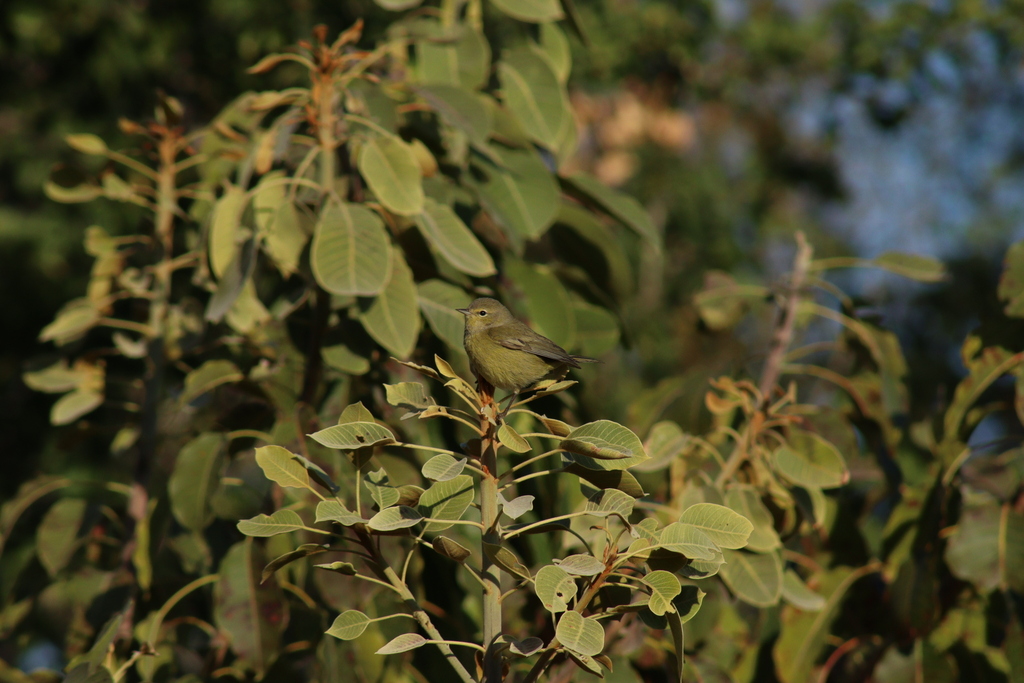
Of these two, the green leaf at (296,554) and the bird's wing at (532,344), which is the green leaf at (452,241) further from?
the green leaf at (296,554)

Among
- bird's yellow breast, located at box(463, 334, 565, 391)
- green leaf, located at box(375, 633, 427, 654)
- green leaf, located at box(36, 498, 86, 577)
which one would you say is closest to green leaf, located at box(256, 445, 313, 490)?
green leaf, located at box(375, 633, 427, 654)

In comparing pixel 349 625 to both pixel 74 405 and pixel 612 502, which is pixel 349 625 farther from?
pixel 74 405

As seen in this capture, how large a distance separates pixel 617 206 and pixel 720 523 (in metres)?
1.42

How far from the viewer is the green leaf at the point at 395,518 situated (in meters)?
1.54

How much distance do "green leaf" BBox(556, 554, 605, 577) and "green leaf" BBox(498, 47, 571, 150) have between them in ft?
5.27

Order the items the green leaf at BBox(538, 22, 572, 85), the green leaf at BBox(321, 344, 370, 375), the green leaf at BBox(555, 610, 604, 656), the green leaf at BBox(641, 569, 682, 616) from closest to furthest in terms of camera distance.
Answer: the green leaf at BBox(555, 610, 604, 656) < the green leaf at BBox(641, 569, 682, 616) < the green leaf at BBox(321, 344, 370, 375) < the green leaf at BBox(538, 22, 572, 85)

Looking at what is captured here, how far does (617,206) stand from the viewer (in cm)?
289

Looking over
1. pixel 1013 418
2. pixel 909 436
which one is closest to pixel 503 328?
pixel 909 436

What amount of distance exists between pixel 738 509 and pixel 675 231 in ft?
25.0

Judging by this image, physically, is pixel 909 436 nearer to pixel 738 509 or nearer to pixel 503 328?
pixel 738 509

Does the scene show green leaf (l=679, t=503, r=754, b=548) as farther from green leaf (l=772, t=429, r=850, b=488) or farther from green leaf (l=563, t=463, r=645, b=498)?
green leaf (l=772, t=429, r=850, b=488)

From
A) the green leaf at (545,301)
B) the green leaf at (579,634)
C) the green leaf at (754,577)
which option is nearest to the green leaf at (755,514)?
the green leaf at (754,577)

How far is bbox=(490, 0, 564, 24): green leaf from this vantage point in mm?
2871

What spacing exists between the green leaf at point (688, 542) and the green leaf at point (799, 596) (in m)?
0.94
